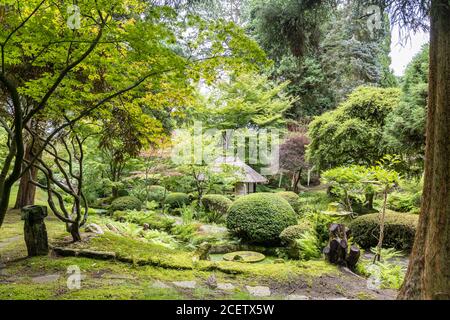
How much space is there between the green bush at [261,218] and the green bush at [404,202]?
4.07 metres

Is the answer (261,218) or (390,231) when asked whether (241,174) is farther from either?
(390,231)

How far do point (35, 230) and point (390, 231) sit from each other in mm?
6210

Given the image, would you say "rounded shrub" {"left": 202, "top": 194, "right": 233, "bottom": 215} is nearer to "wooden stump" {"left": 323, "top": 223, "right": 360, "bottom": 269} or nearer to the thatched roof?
the thatched roof

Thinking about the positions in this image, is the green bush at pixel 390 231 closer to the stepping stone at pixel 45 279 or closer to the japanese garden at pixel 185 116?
the japanese garden at pixel 185 116

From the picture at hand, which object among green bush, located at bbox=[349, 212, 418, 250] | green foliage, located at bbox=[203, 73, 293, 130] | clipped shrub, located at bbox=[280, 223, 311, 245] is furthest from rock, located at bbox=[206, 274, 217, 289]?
green foliage, located at bbox=[203, 73, 293, 130]

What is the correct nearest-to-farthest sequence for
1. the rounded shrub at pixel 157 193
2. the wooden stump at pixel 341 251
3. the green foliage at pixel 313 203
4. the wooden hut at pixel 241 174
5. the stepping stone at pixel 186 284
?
the stepping stone at pixel 186 284 → the wooden stump at pixel 341 251 → the green foliage at pixel 313 203 → the wooden hut at pixel 241 174 → the rounded shrub at pixel 157 193

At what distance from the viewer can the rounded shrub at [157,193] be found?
1287 centimetres

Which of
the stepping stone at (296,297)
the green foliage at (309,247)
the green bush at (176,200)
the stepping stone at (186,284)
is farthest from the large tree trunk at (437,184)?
the green bush at (176,200)

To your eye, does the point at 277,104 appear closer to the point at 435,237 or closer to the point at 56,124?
the point at 56,124

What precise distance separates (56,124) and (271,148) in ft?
34.7

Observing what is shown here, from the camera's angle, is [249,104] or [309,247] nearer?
[309,247]

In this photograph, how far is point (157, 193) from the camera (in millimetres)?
13000

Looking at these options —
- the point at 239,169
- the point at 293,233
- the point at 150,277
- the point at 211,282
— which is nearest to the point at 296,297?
the point at 211,282

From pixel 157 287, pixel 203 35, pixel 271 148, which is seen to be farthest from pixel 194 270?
pixel 271 148
